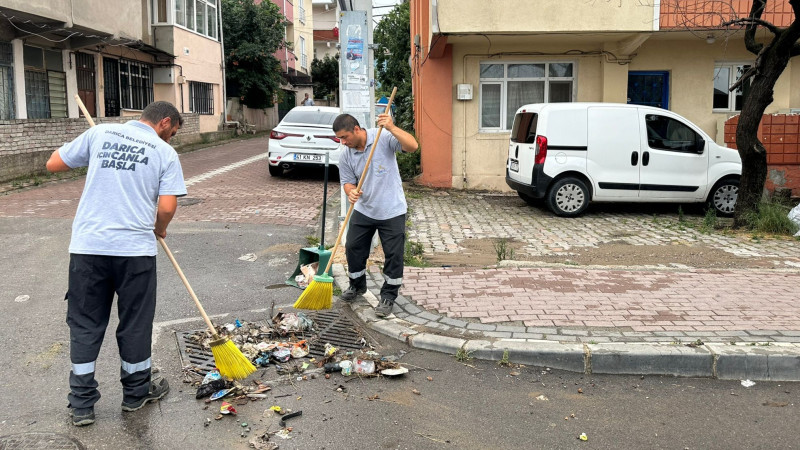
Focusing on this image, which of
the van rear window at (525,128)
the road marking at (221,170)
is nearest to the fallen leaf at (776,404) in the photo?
the van rear window at (525,128)

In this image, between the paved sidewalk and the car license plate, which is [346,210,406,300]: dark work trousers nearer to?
the paved sidewalk

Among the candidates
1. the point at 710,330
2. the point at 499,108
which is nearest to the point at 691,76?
the point at 499,108

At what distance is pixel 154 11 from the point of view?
79.6 ft

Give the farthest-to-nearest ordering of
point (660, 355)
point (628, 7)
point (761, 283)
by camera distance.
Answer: point (628, 7), point (761, 283), point (660, 355)

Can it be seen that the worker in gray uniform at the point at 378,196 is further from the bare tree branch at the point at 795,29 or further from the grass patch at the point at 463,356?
the bare tree branch at the point at 795,29

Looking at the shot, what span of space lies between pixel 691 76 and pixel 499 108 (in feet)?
13.1

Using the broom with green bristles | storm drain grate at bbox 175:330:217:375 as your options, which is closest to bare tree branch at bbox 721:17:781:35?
the broom with green bristles

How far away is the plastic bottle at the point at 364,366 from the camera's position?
467cm

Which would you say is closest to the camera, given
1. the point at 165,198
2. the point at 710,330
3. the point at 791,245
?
the point at 165,198

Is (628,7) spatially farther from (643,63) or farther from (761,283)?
(761,283)

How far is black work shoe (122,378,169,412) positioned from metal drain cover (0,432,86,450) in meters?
0.41

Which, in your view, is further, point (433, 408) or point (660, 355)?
point (660, 355)

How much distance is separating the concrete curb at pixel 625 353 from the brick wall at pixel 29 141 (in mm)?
11947

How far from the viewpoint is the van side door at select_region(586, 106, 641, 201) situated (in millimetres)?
11148
